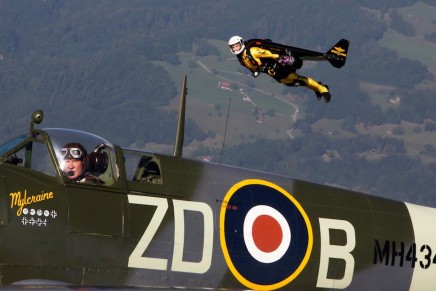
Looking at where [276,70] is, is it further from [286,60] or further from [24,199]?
[24,199]

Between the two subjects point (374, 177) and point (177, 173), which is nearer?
point (177, 173)

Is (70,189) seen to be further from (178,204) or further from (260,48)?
(260,48)

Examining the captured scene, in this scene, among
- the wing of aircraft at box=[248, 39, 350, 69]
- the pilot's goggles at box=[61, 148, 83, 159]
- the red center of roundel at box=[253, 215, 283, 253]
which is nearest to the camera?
the pilot's goggles at box=[61, 148, 83, 159]

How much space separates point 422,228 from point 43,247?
6710mm

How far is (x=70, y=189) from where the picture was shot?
1736 cm

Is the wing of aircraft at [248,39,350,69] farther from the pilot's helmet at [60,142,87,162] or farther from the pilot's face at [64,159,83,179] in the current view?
the pilot's face at [64,159,83,179]

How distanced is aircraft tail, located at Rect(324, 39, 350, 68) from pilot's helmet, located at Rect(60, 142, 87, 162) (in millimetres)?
8153

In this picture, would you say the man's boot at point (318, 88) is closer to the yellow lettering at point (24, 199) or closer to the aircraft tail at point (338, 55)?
the aircraft tail at point (338, 55)

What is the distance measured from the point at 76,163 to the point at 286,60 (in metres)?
7.64

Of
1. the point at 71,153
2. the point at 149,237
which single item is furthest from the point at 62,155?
the point at 149,237

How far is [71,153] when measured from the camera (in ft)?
57.4

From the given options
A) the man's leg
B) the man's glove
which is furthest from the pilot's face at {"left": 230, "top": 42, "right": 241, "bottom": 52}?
the man's leg

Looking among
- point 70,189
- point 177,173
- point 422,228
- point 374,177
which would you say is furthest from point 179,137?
point 374,177

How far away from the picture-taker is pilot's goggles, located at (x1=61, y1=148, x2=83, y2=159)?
57.4 ft
